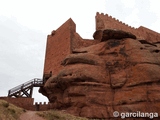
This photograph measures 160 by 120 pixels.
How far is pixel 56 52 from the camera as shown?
25.7 meters

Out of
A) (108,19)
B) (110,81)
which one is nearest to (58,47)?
(108,19)

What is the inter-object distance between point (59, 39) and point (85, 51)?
30.4 ft

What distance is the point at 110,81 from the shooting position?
1509 cm

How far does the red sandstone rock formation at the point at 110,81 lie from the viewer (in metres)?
13.5

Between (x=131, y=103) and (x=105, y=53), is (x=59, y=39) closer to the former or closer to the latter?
(x=105, y=53)

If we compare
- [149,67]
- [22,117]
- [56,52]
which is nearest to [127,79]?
[149,67]

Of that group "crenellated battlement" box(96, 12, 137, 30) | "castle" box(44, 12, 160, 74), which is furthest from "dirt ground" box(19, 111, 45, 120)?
"crenellated battlement" box(96, 12, 137, 30)

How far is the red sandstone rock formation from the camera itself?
13.5 meters

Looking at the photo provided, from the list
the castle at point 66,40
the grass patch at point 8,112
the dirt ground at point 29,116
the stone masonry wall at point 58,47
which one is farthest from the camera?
the stone masonry wall at point 58,47

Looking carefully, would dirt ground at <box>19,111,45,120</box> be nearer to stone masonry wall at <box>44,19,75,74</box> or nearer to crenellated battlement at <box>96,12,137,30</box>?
stone masonry wall at <box>44,19,75,74</box>

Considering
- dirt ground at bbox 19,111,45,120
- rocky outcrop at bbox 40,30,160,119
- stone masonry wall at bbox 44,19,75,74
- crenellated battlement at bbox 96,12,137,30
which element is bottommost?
dirt ground at bbox 19,111,45,120

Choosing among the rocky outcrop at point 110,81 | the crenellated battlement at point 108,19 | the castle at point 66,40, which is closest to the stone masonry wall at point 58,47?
the castle at point 66,40

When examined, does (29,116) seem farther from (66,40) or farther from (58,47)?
(58,47)

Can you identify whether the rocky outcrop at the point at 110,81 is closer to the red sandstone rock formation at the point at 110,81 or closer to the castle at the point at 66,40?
the red sandstone rock formation at the point at 110,81
